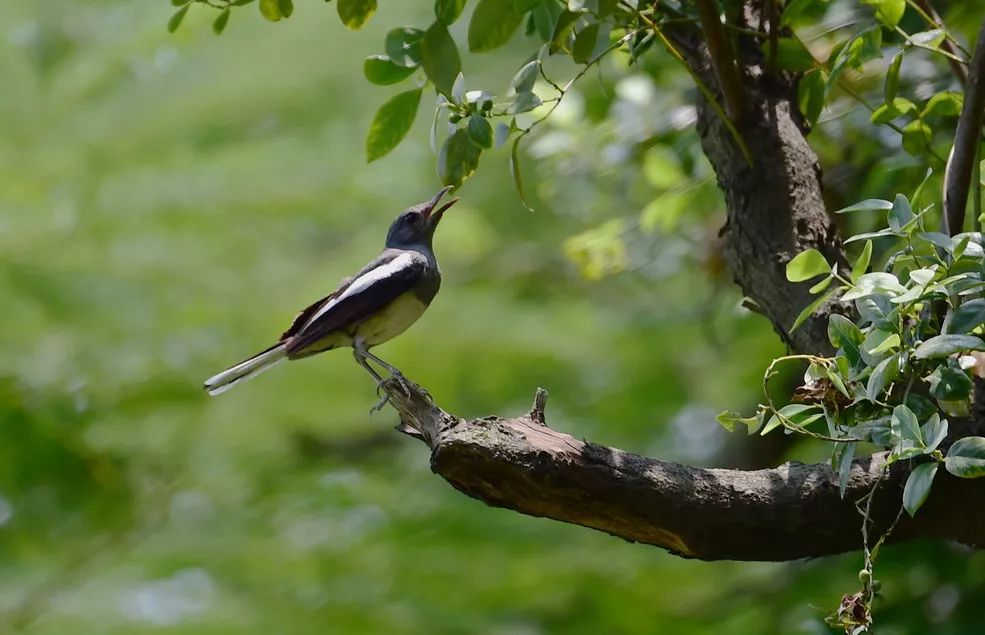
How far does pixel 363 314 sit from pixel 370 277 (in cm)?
16

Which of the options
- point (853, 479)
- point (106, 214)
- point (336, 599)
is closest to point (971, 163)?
point (853, 479)

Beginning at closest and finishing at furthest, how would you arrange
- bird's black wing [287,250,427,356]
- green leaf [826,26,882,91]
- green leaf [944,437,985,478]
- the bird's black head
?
green leaf [944,437,985,478] → green leaf [826,26,882,91] → bird's black wing [287,250,427,356] → the bird's black head

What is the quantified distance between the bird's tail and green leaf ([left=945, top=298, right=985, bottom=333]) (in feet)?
6.69

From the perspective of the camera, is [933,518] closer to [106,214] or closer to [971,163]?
[971,163]

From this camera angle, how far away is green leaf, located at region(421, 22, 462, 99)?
2.29 meters

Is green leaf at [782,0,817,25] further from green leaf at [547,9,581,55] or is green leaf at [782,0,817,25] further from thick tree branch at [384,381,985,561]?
thick tree branch at [384,381,985,561]

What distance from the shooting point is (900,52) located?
2.27 meters

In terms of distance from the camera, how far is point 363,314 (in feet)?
11.2

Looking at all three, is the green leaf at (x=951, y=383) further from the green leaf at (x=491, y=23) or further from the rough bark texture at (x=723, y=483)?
the green leaf at (x=491, y=23)

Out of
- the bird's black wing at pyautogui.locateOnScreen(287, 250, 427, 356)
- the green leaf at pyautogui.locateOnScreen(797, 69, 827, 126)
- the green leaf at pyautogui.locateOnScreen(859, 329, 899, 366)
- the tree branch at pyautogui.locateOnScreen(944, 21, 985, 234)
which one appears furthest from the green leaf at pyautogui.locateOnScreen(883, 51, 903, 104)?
the bird's black wing at pyautogui.locateOnScreen(287, 250, 427, 356)

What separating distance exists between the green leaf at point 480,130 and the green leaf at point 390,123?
0.22m

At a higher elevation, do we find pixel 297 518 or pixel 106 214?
pixel 106 214

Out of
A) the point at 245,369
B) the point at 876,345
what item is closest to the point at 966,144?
the point at 876,345

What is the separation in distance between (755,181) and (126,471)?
2.94 meters
